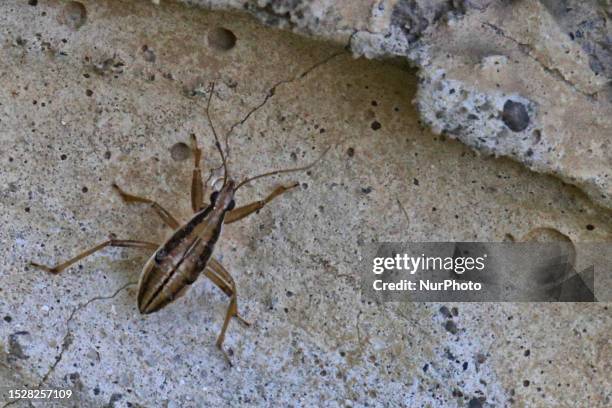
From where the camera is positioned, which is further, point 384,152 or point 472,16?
point 384,152

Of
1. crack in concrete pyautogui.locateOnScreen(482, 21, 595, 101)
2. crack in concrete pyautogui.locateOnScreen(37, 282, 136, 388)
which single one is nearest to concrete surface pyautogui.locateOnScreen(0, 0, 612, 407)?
crack in concrete pyautogui.locateOnScreen(37, 282, 136, 388)

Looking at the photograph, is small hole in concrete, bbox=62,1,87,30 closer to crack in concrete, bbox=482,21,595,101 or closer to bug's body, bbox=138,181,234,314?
bug's body, bbox=138,181,234,314

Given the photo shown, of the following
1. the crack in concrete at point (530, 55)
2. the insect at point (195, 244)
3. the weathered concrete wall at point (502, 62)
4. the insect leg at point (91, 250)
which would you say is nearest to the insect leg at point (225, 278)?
the insect at point (195, 244)

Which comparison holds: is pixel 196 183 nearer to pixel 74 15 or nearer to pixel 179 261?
Answer: pixel 179 261

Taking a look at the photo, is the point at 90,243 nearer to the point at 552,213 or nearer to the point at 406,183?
the point at 406,183

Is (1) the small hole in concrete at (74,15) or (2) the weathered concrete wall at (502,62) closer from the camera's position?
(2) the weathered concrete wall at (502,62)

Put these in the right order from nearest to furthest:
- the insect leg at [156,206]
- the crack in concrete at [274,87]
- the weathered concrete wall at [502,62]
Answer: the weathered concrete wall at [502,62] < the crack in concrete at [274,87] < the insect leg at [156,206]

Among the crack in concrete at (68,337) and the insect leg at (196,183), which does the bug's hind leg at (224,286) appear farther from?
the crack in concrete at (68,337)

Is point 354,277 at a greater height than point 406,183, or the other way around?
point 406,183

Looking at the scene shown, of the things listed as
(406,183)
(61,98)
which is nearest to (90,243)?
(61,98)
